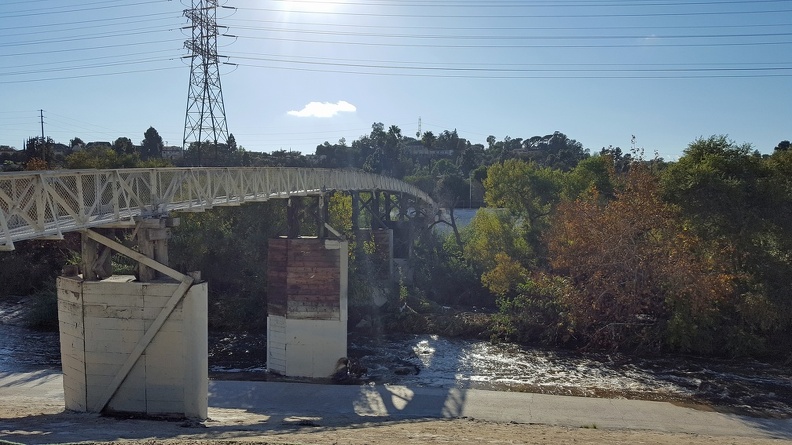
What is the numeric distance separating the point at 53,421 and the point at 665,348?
2452cm

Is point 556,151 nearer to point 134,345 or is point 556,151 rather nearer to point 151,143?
point 151,143

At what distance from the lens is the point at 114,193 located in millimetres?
13273

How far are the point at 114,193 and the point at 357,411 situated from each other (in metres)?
9.84

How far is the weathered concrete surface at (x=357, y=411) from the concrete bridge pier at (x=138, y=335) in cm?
76

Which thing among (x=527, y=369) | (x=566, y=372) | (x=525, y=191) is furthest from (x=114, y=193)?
(x=525, y=191)

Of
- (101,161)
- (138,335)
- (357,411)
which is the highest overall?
(101,161)

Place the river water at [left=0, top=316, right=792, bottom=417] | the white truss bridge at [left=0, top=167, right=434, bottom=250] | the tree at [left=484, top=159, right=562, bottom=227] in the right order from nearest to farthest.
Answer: the white truss bridge at [left=0, top=167, right=434, bottom=250]
the river water at [left=0, top=316, right=792, bottom=417]
the tree at [left=484, top=159, right=562, bottom=227]

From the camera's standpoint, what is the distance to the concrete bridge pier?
14.9 metres

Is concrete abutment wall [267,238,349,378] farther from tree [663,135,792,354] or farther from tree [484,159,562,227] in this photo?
tree [484,159,562,227]

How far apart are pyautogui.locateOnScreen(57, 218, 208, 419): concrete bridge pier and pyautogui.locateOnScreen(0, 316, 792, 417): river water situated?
869cm

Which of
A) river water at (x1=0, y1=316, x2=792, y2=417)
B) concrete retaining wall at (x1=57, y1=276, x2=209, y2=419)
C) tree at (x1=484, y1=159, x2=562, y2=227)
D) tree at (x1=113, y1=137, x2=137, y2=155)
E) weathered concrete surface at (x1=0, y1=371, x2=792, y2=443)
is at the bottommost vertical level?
river water at (x1=0, y1=316, x2=792, y2=417)

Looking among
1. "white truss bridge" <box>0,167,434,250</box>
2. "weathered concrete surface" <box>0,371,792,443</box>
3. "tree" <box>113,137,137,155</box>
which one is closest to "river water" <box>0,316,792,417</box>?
"weathered concrete surface" <box>0,371,792,443</box>

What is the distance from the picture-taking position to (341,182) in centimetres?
3066

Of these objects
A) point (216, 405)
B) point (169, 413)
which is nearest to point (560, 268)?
point (216, 405)
